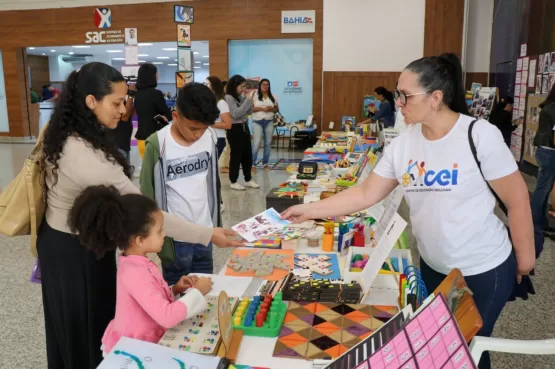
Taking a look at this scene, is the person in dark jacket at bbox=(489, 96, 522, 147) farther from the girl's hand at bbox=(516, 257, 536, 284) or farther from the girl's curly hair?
the girl's curly hair

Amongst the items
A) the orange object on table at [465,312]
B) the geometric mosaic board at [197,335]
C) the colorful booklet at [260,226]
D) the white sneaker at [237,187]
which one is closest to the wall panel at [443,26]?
the white sneaker at [237,187]

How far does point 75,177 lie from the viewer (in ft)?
5.67

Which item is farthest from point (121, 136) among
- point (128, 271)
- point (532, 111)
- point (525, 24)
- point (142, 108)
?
point (525, 24)

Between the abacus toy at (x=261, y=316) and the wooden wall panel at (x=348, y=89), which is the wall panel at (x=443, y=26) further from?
the abacus toy at (x=261, y=316)

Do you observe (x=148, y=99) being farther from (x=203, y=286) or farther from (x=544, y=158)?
(x=203, y=286)

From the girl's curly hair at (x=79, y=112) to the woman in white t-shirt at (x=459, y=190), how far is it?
108cm

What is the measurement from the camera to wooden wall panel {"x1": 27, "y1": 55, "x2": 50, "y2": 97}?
64.2 feet

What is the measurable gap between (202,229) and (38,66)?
67.8ft

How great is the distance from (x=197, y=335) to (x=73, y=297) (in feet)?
2.17

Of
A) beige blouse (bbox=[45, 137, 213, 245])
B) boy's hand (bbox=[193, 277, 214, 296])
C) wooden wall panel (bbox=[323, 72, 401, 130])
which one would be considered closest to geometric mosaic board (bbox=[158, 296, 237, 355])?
boy's hand (bbox=[193, 277, 214, 296])

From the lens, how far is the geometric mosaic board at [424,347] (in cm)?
78

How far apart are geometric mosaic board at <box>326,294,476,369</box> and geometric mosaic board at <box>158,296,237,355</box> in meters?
0.50

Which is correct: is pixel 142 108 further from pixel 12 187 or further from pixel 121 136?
pixel 12 187

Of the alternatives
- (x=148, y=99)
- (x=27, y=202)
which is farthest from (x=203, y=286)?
(x=148, y=99)
